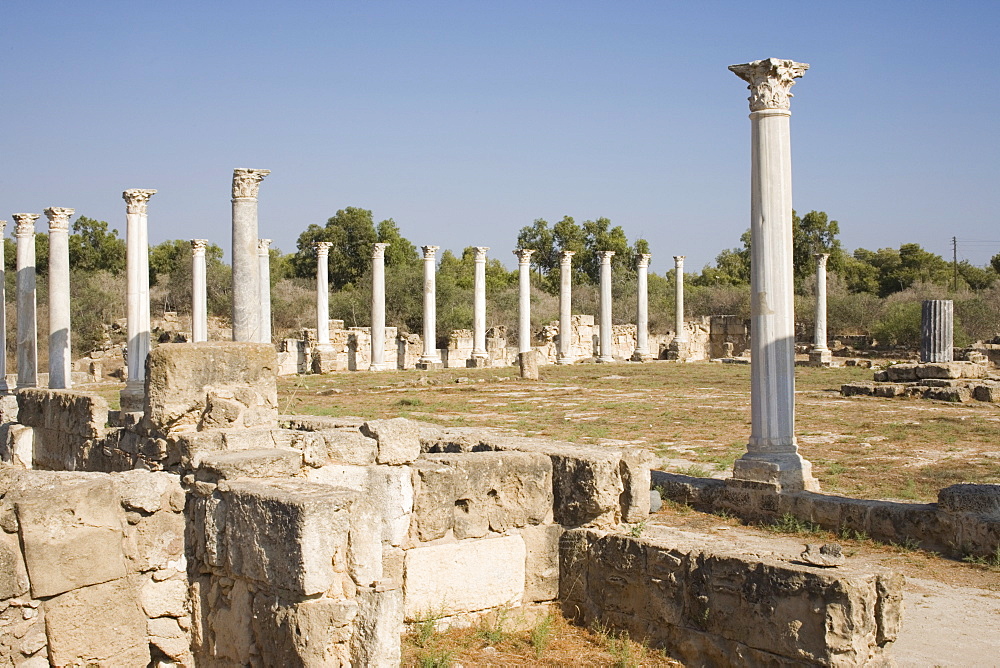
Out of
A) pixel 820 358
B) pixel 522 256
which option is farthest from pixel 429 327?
pixel 820 358

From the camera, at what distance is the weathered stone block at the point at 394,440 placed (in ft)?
18.7

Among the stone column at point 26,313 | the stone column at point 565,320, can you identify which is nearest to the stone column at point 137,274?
the stone column at point 26,313

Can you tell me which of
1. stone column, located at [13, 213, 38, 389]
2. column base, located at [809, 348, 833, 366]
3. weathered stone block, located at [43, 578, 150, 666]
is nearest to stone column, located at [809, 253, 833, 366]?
column base, located at [809, 348, 833, 366]

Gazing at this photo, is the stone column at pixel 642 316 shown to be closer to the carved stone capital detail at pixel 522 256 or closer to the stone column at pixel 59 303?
the carved stone capital detail at pixel 522 256

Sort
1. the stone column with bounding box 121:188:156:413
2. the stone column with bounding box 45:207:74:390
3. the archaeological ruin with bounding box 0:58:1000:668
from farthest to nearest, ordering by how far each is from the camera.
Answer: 1. the stone column with bounding box 45:207:74:390
2. the stone column with bounding box 121:188:156:413
3. the archaeological ruin with bounding box 0:58:1000:668

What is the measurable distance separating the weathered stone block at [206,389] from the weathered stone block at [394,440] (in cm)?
91

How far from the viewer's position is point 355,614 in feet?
12.7

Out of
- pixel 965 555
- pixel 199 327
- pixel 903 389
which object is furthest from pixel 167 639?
pixel 199 327

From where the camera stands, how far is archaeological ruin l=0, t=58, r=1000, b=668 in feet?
13.1

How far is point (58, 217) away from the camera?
2070cm

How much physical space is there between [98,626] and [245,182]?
12673 mm

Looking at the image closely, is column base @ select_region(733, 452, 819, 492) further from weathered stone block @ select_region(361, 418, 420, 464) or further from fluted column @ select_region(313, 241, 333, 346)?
fluted column @ select_region(313, 241, 333, 346)

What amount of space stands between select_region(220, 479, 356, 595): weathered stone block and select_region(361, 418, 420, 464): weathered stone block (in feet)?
4.86

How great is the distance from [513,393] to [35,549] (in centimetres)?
1890
